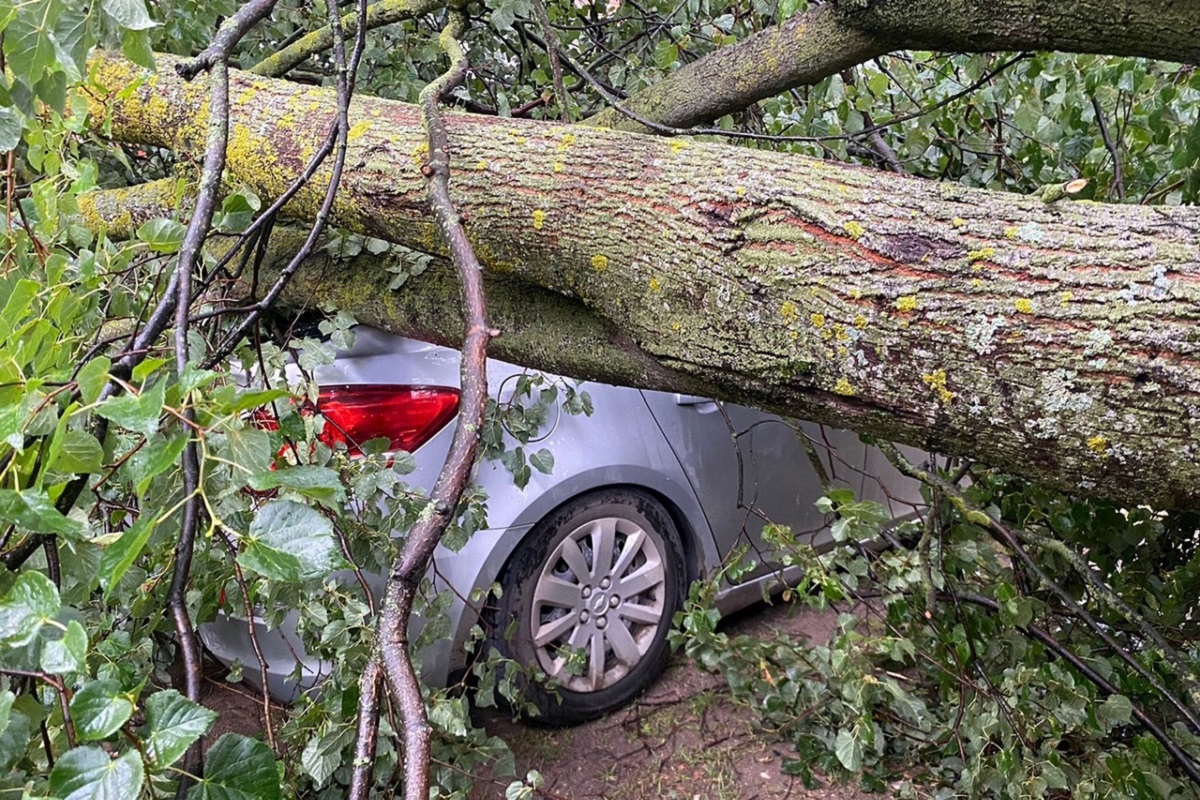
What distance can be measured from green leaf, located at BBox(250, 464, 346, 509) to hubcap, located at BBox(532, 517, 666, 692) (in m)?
2.00

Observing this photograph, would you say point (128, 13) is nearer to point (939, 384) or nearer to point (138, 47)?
point (138, 47)

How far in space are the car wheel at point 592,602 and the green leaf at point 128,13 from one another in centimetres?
195

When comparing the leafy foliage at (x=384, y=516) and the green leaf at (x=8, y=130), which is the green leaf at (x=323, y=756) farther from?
the green leaf at (x=8, y=130)

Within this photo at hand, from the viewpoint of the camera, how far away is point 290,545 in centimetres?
70

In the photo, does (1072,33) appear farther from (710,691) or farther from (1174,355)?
(710,691)

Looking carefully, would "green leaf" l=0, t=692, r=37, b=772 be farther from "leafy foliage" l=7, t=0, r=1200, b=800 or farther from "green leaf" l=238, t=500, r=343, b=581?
"green leaf" l=238, t=500, r=343, b=581

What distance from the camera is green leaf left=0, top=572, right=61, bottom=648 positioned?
2.16 ft

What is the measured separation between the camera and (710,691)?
309 cm

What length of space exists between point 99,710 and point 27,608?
4.2 inches

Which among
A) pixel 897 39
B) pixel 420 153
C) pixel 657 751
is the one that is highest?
pixel 897 39

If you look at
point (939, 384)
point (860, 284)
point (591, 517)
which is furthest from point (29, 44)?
point (591, 517)

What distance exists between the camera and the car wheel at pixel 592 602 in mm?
2654

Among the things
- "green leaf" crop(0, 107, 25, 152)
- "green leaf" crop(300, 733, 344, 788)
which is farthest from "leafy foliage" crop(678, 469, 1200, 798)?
"green leaf" crop(0, 107, 25, 152)

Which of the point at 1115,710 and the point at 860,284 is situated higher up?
the point at 860,284
